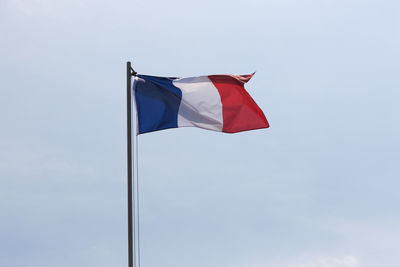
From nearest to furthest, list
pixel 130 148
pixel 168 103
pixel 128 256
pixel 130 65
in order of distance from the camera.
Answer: pixel 128 256 < pixel 130 148 < pixel 130 65 < pixel 168 103

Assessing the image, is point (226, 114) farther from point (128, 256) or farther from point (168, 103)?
point (128, 256)

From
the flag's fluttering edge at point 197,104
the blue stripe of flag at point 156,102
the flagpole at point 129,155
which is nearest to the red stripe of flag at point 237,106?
the flag's fluttering edge at point 197,104

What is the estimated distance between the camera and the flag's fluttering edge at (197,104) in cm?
1978

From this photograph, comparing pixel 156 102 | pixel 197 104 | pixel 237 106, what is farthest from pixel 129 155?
pixel 237 106

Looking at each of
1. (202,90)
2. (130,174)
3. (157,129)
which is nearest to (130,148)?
(130,174)

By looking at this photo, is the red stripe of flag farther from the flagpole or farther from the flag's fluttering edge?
the flagpole

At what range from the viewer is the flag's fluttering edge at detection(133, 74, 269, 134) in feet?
64.9

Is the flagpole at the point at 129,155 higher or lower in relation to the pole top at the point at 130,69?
lower

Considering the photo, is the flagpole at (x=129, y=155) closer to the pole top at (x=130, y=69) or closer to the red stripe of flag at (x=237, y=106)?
the pole top at (x=130, y=69)

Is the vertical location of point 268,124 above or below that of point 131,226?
above

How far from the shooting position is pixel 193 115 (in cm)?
2053

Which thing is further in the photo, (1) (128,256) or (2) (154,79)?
(2) (154,79)

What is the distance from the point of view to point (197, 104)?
20.9 metres

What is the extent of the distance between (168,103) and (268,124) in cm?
388
